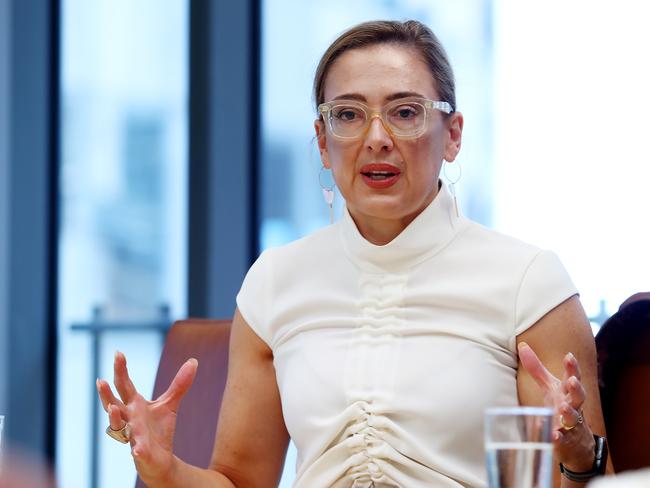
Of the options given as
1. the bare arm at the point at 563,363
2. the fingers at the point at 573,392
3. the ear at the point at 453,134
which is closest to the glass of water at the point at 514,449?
the fingers at the point at 573,392

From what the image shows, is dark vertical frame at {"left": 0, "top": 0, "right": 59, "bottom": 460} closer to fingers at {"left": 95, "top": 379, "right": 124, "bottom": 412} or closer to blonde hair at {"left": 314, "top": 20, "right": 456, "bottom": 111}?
blonde hair at {"left": 314, "top": 20, "right": 456, "bottom": 111}

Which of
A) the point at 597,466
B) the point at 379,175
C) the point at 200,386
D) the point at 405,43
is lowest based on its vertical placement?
the point at 200,386

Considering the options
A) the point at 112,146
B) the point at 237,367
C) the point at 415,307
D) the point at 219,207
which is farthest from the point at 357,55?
the point at 112,146

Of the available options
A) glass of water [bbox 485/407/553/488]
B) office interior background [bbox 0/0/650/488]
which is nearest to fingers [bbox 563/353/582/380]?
glass of water [bbox 485/407/553/488]

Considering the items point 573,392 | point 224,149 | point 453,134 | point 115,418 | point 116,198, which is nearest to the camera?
point 573,392

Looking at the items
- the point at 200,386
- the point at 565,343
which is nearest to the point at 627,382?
the point at 565,343

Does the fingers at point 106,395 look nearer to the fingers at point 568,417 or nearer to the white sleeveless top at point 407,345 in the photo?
the white sleeveless top at point 407,345

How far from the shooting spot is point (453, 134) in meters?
1.78

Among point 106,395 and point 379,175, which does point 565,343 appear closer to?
point 379,175

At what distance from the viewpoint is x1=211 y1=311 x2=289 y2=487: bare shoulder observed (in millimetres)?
1785

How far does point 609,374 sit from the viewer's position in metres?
1.65

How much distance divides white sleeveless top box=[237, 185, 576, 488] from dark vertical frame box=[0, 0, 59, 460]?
2.31 metres

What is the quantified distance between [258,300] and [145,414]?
49cm

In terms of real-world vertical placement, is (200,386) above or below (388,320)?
below
